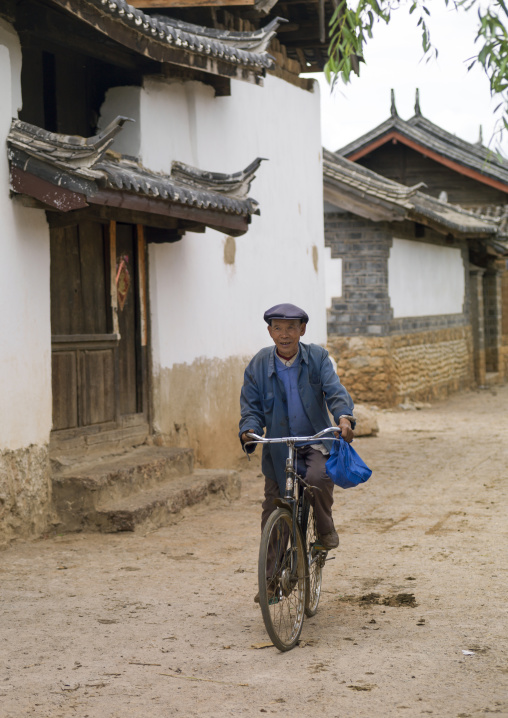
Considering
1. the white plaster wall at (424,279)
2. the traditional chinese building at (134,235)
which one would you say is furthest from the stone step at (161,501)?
A: the white plaster wall at (424,279)

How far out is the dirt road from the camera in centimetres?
414

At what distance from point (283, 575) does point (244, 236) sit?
678 centimetres

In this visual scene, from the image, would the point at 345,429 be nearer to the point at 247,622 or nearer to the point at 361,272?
the point at 247,622

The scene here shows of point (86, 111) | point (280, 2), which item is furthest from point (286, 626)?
point (280, 2)

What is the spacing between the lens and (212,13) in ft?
35.3

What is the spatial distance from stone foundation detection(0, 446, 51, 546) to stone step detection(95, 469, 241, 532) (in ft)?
1.28

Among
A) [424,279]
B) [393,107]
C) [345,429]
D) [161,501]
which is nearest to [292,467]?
[345,429]

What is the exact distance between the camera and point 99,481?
773 cm

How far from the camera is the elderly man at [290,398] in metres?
5.25

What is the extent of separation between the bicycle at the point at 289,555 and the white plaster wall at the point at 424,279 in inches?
492

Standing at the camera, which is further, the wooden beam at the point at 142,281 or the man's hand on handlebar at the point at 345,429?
the wooden beam at the point at 142,281

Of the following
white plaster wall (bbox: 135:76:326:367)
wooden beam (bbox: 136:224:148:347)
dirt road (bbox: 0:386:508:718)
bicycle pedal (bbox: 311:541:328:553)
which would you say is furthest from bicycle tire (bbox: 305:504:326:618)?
white plaster wall (bbox: 135:76:326:367)

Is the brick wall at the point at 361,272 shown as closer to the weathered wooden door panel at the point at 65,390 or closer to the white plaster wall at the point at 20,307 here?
the weathered wooden door panel at the point at 65,390

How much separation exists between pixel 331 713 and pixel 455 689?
587 millimetres
